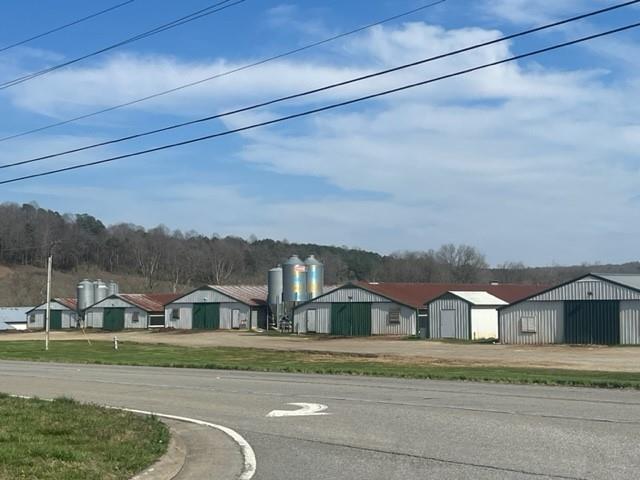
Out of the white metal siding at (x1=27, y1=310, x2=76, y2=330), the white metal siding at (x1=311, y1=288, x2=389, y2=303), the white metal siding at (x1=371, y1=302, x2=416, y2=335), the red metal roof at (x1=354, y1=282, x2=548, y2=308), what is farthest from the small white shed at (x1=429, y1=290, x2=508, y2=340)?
the white metal siding at (x1=27, y1=310, x2=76, y2=330)

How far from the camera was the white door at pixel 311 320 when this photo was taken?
71.7 metres

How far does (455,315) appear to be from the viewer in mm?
61594

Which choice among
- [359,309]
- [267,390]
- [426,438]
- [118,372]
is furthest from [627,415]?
[359,309]

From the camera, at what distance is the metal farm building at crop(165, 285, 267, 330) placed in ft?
261

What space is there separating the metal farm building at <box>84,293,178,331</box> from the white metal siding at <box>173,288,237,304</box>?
5.03 m

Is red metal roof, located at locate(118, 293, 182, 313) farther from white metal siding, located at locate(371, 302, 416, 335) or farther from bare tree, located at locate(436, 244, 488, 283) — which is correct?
bare tree, located at locate(436, 244, 488, 283)

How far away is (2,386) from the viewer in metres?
22.7

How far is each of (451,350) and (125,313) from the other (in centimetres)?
4913

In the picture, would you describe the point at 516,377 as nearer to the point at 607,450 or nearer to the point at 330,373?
the point at 330,373

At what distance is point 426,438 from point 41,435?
209 inches

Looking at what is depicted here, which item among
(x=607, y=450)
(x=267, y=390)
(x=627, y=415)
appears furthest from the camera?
(x=267, y=390)

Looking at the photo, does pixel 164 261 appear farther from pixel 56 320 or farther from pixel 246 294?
pixel 246 294

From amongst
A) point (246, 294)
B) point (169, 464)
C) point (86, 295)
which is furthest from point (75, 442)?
point (86, 295)

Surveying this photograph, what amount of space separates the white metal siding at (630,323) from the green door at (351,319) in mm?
23029
